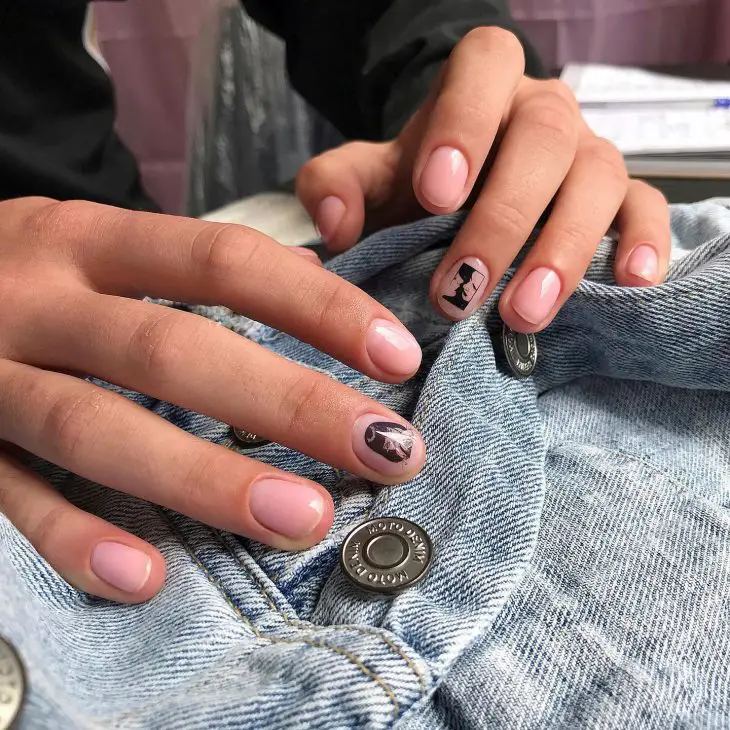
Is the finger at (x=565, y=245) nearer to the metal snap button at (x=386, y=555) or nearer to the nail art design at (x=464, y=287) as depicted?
the nail art design at (x=464, y=287)

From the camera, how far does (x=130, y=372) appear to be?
0.42 m

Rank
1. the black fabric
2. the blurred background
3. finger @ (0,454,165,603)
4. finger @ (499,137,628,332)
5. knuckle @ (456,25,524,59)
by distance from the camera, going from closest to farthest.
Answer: finger @ (0,454,165,603) → finger @ (499,137,628,332) → knuckle @ (456,25,524,59) → the black fabric → the blurred background

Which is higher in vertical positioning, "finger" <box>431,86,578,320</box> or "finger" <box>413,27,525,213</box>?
"finger" <box>413,27,525,213</box>

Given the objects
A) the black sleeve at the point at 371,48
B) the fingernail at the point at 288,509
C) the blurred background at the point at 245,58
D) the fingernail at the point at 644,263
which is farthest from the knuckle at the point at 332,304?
the blurred background at the point at 245,58

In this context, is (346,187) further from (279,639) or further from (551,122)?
(279,639)

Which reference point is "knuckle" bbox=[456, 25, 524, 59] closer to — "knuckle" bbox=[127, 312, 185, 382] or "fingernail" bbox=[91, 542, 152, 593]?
"knuckle" bbox=[127, 312, 185, 382]

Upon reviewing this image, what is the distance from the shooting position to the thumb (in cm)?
59

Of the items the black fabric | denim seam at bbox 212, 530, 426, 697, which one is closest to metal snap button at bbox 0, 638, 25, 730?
denim seam at bbox 212, 530, 426, 697

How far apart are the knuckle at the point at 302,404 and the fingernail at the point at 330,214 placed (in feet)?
0.78

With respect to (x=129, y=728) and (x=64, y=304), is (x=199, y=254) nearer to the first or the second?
(x=64, y=304)

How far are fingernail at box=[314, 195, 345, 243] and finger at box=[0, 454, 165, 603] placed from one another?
1.05 ft

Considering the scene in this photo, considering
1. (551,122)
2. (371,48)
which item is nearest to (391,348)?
(551,122)

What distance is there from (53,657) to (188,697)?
64mm

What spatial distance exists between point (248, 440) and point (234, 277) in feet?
0.35
